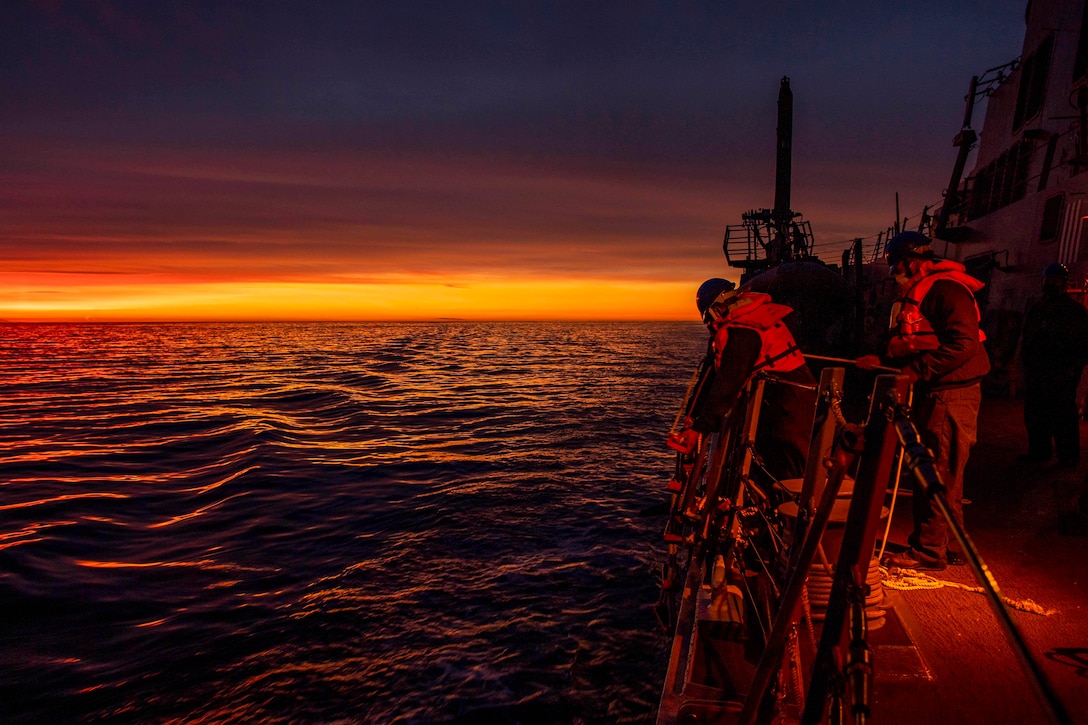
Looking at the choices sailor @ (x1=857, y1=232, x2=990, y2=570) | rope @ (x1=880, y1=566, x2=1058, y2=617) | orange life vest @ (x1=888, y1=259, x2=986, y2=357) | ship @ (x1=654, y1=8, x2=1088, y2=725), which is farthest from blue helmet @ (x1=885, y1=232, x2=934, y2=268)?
rope @ (x1=880, y1=566, x2=1058, y2=617)

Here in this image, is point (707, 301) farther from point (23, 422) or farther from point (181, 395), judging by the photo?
point (181, 395)

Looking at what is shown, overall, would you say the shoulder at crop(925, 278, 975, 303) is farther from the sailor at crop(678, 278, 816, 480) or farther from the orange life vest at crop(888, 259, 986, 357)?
the sailor at crop(678, 278, 816, 480)

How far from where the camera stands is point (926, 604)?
12.1ft

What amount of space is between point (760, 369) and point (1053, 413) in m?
5.51

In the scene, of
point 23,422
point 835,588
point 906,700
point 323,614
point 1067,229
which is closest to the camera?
point 835,588

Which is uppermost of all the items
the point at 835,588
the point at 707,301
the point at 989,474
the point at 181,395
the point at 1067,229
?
the point at 1067,229

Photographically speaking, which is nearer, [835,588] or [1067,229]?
[835,588]

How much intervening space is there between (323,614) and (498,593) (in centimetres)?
202

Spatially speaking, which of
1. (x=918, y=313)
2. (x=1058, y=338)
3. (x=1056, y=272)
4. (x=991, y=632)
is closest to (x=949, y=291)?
(x=918, y=313)

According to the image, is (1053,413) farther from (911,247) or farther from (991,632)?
(991,632)

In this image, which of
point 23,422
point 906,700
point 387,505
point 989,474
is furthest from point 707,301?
point 23,422

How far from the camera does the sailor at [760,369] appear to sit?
398cm

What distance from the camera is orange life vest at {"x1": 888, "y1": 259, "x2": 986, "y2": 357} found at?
13.5 ft

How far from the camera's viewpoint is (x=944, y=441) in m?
4.37
